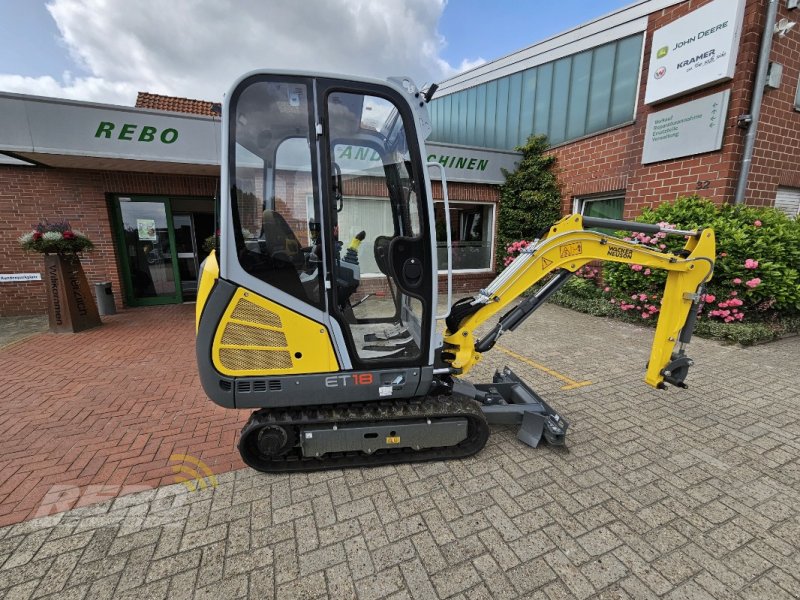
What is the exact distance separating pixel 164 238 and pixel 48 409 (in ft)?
18.8

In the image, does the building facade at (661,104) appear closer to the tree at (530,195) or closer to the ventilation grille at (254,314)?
the tree at (530,195)

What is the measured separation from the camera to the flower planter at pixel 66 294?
6223 millimetres

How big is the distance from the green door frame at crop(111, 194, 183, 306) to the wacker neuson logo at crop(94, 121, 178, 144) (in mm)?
2148

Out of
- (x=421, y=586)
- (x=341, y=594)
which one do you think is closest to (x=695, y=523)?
(x=421, y=586)

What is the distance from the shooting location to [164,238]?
8.35 m

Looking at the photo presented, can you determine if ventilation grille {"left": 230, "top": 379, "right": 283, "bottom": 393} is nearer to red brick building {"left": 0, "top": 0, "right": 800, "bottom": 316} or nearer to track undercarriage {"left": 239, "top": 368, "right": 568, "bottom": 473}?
→ track undercarriage {"left": 239, "top": 368, "right": 568, "bottom": 473}

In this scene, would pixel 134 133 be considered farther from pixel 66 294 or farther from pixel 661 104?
pixel 661 104

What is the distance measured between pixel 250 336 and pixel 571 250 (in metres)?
2.46

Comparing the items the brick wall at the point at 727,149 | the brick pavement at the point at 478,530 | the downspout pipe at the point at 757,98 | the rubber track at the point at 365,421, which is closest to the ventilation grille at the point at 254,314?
the rubber track at the point at 365,421

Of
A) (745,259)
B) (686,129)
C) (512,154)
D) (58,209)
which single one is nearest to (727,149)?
(686,129)

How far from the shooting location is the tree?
935cm

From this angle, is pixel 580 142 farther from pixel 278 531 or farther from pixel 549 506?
pixel 278 531

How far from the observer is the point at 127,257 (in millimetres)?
8086

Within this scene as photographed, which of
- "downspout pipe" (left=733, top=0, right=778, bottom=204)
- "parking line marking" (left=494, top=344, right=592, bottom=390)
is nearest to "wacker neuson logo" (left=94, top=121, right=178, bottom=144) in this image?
"parking line marking" (left=494, top=344, right=592, bottom=390)
